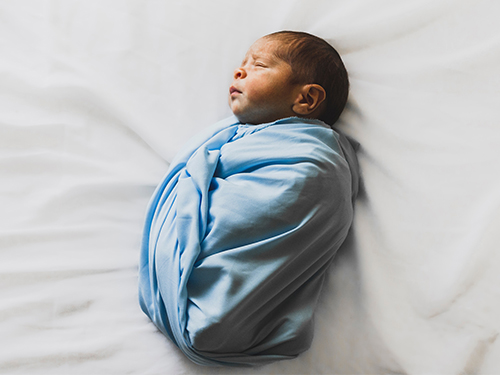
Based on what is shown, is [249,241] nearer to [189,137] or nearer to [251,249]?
[251,249]

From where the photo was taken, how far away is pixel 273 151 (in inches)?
33.5

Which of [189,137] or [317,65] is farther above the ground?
[317,65]

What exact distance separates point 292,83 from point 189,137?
0.95 feet

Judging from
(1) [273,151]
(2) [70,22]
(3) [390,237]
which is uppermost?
(2) [70,22]

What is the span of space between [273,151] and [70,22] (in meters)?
0.69

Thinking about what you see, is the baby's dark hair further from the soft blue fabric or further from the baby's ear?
the soft blue fabric

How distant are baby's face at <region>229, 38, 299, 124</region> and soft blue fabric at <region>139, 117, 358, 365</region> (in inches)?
4.5

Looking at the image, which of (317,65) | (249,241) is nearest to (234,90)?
(317,65)

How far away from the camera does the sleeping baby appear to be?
756 millimetres

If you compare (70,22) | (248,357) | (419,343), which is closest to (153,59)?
(70,22)

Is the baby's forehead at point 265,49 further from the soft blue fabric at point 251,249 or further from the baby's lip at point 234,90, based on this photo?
the soft blue fabric at point 251,249

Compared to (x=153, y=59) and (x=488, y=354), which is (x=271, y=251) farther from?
(x=153, y=59)

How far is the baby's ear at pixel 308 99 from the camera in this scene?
0.96 m

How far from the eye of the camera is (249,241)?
78cm
